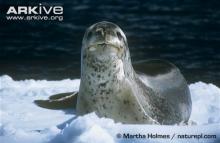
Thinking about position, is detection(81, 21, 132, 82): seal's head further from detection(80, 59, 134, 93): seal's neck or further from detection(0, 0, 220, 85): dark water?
detection(0, 0, 220, 85): dark water

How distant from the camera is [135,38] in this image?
585 centimetres

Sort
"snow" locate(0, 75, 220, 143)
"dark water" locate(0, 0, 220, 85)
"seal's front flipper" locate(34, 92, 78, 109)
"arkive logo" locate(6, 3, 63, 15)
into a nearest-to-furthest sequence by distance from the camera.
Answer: "snow" locate(0, 75, 220, 143) → "arkive logo" locate(6, 3, 63, 15) → "seal's front flipper" locate(34, 92, 78, 109) → "dark water" locate(0, 0, 220, 85)

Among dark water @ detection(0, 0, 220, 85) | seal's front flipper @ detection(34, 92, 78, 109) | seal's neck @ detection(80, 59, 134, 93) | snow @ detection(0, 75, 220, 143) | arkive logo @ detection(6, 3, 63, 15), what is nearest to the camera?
snow @ detection(0, 75, 220, 143)

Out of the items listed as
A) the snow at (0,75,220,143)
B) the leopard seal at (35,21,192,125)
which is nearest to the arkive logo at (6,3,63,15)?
the leopard seal at (35,21,192,125)

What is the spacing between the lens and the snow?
3621mm

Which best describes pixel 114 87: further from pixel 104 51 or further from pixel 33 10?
pixel 33 10

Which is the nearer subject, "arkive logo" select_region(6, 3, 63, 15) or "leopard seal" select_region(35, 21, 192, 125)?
"leopard seal" select_region(35, 21, 192, 125)

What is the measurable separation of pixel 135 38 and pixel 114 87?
68.0 inches

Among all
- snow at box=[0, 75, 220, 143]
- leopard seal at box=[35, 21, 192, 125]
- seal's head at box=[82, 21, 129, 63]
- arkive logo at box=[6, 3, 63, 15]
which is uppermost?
arkive logo at box=[6, 3, 63, 15]

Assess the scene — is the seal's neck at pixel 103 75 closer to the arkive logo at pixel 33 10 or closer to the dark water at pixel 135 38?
the arkive logo at pixel 33 10

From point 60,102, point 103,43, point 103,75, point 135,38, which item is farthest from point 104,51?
point 135,38

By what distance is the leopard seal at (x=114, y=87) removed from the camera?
398 centimetres

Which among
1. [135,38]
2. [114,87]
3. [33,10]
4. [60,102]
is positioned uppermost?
[33,10]

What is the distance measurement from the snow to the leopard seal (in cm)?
14
